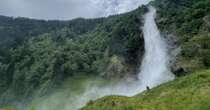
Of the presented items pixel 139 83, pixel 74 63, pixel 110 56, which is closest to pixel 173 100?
pixel 139 83

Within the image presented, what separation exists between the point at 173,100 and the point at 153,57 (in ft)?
335

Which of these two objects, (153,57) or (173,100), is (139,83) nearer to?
(153,57)

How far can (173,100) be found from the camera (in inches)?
2435

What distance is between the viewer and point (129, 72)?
16075cm

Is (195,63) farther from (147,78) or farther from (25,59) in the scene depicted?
(25,59)

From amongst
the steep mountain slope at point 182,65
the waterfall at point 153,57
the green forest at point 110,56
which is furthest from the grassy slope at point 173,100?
the waterfall at point 153,57

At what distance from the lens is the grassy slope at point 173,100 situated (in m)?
58.5

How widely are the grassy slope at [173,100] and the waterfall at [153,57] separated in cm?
6546

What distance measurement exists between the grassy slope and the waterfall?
6546 cm

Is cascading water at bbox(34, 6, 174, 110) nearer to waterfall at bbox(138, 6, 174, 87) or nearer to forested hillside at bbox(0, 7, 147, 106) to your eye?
waterfall at bbox(138, 6, 174, 87)

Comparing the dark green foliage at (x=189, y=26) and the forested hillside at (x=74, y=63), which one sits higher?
the dark green foliage at (x=189, y=26)

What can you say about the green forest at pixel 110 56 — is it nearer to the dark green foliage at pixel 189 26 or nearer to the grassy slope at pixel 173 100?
the dark green foliage at pixel 189 26

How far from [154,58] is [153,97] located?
311 ft

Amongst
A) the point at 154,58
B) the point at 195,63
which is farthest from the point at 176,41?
the point at 195,63
